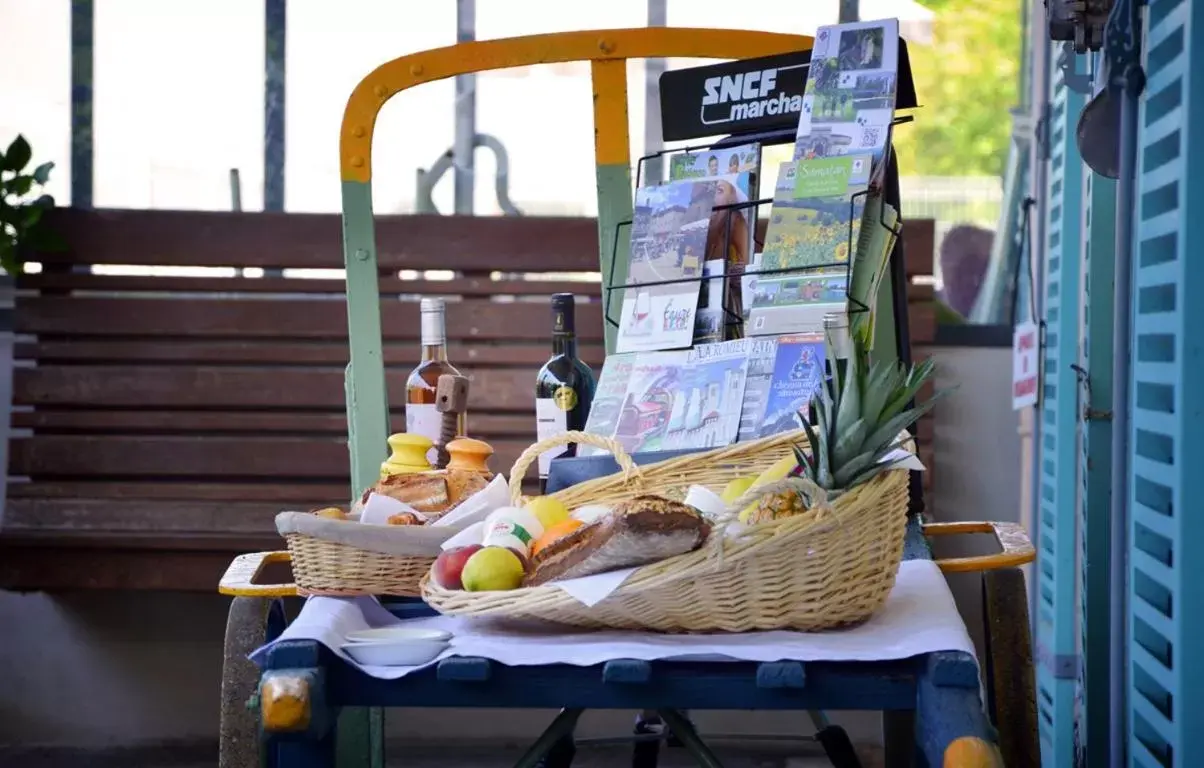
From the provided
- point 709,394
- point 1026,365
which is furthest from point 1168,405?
point 1026,365

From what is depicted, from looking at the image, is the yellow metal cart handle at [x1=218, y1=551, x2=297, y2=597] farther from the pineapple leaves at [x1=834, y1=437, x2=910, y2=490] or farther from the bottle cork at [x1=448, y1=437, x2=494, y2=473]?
the pineapple leaves at [x1=834, y1=437, x2=910, y2=490]

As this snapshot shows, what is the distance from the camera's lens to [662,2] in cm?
390

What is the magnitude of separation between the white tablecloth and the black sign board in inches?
30.8

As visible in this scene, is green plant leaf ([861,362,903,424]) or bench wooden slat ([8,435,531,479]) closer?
green plant leaf ([861,362,903,424])

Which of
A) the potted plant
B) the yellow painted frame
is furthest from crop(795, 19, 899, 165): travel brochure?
the potted plant

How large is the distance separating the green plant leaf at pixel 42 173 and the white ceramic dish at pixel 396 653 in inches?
114

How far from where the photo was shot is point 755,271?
161 cm

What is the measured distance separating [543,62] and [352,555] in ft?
3.06

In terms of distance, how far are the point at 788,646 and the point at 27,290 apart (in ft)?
10.3

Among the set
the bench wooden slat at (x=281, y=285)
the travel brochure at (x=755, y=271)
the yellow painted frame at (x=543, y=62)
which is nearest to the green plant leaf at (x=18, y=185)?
the bench wooden slat at (x=281, y=285)

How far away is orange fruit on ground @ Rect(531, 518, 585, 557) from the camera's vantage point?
3.84 ft

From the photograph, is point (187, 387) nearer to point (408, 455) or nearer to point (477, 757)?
point (477, 757)

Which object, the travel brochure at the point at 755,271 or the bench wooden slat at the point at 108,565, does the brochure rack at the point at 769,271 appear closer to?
the travel brochure at the point at 755,271

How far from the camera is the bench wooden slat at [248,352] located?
3588 millimetres
